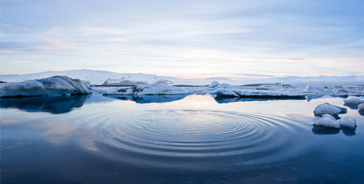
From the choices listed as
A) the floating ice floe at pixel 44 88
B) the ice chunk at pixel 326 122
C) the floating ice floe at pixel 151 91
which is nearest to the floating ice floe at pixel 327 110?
the ice chunk at pixel 326 122

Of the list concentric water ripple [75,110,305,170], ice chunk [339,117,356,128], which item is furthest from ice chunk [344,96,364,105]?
concentric water ripple [75,110,305,170]

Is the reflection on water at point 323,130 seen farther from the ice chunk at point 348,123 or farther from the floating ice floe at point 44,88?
the floating ice floe at point 44,88

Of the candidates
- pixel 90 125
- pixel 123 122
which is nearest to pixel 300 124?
pixel 123 122

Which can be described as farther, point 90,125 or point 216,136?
point 90,125

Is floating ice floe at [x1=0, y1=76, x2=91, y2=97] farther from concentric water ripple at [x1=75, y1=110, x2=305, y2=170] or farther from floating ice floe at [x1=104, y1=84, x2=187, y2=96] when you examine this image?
concentric water ripple at [x1=75, y1=110, x2=305, y2=170]

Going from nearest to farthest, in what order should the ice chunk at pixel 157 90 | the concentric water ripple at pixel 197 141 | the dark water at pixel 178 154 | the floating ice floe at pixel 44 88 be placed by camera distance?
1. the dark water at pixel 178 154
2. the concentric water ripple at pixel 197 141
3. the floating ice floe at pixel 44 88
4. the ice chunk at pixel 157 90

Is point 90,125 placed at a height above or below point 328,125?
below

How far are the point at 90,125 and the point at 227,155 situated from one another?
3.01 metres

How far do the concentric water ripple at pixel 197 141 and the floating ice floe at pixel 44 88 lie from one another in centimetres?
1049

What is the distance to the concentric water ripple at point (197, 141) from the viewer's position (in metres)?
2.57

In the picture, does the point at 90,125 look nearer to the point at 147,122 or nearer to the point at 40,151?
the point at 147,122

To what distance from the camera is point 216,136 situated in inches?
137

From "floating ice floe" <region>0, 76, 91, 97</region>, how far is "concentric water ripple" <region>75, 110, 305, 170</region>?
10491 mm

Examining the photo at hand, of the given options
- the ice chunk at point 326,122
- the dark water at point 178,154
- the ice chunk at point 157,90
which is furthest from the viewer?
the ice chunk at point 157,90
